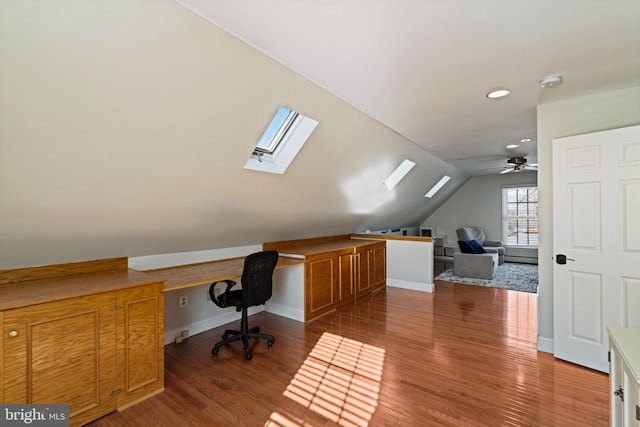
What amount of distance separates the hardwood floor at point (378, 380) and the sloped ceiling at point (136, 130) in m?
1.37

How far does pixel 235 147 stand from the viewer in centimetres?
235

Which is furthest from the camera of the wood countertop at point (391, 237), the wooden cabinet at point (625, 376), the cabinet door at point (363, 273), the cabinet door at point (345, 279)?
the wood countertop at point (391, 237)

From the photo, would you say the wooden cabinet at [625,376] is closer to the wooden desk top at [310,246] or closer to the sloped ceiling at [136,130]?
the sloped ceiling at [136,130]

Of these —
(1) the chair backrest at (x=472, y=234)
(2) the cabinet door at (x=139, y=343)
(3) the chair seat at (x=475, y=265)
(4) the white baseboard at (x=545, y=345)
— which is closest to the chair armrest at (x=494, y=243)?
(1) the chair backrest at (x=472, y=234)

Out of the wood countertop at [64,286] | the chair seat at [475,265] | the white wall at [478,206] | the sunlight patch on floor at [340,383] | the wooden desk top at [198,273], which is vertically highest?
the white wall at [478,206]

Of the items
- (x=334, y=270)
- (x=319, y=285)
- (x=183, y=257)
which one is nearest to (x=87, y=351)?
(x=183, y=257)

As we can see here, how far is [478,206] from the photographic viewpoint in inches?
327

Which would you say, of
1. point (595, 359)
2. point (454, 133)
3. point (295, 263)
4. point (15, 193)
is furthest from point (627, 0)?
point (15, 193)

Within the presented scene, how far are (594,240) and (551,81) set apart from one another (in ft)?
4.71

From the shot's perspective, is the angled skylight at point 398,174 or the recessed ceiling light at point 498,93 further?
the angled skylight at point 398,174

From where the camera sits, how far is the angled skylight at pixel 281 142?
109 inches

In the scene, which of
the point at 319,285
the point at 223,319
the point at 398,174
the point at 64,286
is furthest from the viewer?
the point at 398,174

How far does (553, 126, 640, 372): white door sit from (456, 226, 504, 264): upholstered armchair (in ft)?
15.4

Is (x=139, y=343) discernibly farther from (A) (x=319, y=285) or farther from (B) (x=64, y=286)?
(A) (x=319, y=285)
